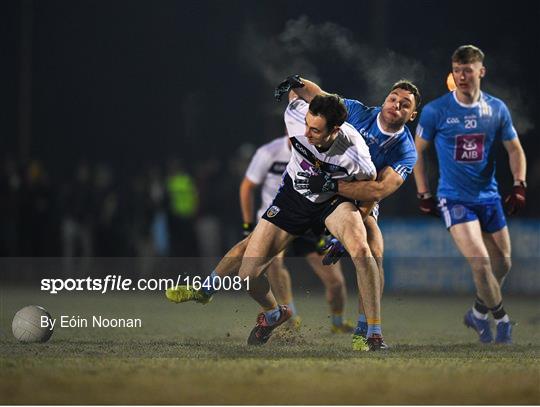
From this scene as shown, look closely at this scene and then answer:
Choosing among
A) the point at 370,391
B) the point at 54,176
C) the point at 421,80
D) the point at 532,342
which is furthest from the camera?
the point at 54,176

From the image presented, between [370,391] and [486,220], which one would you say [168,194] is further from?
[370,391]

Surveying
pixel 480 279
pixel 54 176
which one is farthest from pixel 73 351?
pixel 54 176

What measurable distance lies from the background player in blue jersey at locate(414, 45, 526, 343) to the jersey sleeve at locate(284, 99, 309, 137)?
174 cm

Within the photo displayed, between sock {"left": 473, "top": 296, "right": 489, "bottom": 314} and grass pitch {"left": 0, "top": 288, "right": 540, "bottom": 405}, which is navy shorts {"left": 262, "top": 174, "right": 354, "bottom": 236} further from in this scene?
sock {"left": 473, "top": 296, "right": 489, "bottom": 314}

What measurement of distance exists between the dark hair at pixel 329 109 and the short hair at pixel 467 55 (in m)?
1.95

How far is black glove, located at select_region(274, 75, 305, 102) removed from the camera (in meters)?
9.84

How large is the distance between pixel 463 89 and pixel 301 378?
13.1ft

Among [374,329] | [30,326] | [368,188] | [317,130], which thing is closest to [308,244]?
[368,188]

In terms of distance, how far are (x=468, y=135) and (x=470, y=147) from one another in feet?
0.36

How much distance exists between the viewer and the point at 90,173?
20.6 meters

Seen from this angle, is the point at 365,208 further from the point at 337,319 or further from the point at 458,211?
the point at 337,319

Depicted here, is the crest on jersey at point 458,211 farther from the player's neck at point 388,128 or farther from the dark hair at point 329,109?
the dark hair at point 329,109

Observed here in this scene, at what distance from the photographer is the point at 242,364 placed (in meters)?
8.81

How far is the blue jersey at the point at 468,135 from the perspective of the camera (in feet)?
37.1
